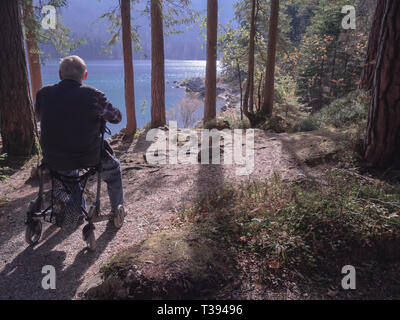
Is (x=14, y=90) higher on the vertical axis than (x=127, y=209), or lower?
higher

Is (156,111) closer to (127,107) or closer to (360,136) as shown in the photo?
(127,107)

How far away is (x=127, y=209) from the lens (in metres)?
4.88

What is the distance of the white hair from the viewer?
3.11 m

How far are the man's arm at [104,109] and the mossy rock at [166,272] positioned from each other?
1.48 m

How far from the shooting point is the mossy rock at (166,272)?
2541mm

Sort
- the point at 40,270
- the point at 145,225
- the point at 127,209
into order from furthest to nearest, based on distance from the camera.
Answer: the point at 127,209
the point at 145,225
the point at 40,270

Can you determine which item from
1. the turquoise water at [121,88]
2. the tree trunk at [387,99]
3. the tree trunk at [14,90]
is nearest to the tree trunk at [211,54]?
the turquoise water at [121,88]

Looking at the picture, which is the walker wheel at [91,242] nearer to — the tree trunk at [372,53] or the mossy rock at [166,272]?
the mossy rock at [166,272]

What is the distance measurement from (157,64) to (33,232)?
32.0ft

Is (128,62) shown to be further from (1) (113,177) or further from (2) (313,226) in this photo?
(2) (313,226)

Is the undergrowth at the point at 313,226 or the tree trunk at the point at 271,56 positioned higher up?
the tree trunk at the point at 271,56

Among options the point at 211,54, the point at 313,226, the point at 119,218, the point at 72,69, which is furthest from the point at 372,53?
the point at 72,69

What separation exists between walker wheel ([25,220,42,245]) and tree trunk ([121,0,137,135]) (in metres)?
7.91

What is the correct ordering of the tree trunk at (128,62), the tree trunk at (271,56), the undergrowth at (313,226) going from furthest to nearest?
the tree trunk at (271,56), the tree trunk at (128,62), the undergrowth at (313,226)
